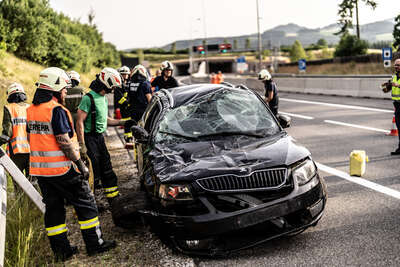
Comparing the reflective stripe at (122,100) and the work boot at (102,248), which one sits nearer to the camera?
the work boot at (102,248)

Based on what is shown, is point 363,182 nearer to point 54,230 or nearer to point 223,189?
point 223,189

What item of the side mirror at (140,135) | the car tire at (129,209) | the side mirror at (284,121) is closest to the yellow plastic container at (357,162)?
the side mirror at (284,121)

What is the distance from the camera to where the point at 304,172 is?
4055 mm

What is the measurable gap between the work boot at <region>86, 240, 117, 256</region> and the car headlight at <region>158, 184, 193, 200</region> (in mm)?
948


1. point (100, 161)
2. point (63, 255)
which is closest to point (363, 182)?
point (100, 161)

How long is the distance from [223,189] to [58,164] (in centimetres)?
171

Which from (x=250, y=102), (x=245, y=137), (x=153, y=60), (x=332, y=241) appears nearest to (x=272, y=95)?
(x=250, y=102)

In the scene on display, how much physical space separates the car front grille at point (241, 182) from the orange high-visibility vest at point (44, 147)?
1.45m

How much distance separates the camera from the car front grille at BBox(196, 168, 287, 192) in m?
3.69

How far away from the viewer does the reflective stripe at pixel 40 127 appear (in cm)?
Answer: 389

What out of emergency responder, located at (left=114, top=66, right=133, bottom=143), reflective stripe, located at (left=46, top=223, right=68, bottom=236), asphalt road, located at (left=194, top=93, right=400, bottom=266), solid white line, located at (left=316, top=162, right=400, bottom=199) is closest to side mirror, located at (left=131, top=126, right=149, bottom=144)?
reflective stripe, located at (left=46, top=223, right=68, bottom=236)

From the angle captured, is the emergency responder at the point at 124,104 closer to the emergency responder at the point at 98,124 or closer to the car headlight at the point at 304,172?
the emergency responder at the point at 98,124

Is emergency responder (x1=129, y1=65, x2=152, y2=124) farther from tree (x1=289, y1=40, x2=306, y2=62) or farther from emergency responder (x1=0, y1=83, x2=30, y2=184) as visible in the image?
tree (x1=289, y1=40, x2=306, y2=62)

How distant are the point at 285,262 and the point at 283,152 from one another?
1.11m
